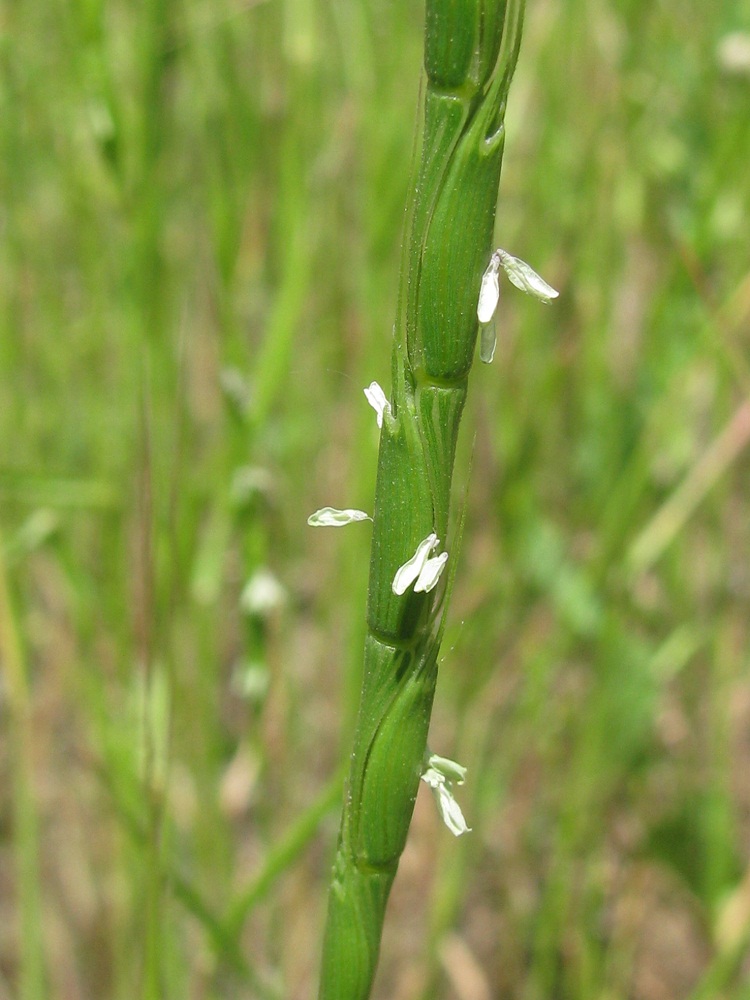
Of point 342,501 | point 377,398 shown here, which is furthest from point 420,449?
point 342,501

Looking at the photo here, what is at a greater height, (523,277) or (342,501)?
(523,277)

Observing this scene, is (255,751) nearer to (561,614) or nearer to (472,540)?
(561,614)

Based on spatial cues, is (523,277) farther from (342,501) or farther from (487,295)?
(342,501)

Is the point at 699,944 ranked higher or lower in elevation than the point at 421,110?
lower

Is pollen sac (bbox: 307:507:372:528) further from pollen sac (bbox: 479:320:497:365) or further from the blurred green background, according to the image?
the blurred green background

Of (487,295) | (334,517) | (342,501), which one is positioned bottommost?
(342,501)

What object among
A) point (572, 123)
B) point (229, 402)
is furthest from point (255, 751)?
point (572, 123)

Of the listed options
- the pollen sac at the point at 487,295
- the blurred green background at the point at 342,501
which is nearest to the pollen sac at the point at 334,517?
the pollen sac at the point at 487,295
